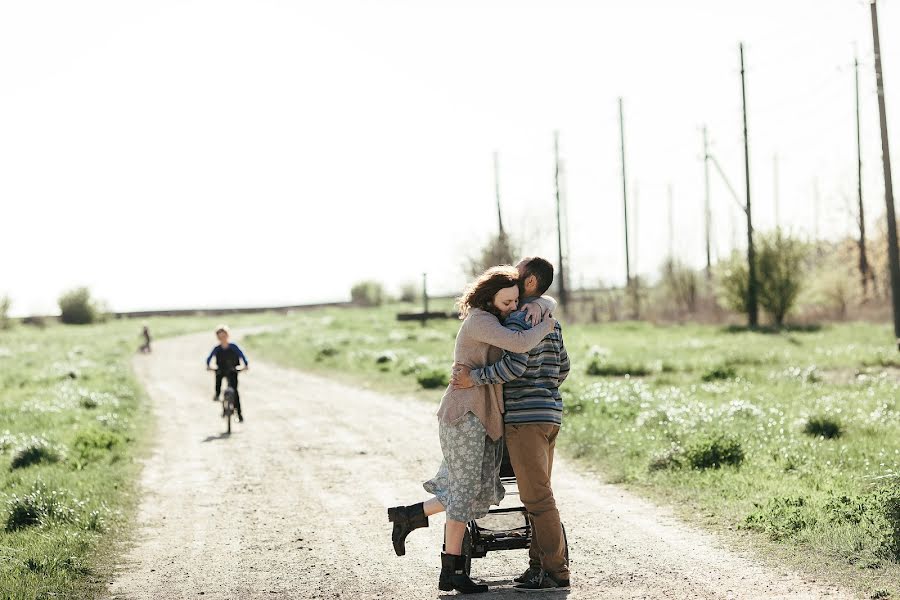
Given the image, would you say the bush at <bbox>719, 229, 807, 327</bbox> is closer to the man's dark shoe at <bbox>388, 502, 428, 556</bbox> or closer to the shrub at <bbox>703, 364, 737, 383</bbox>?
the shrub at <bbox>703, 364, 737, 383</bbox>

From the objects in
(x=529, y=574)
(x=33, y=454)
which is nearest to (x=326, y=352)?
(x=33, y=454)

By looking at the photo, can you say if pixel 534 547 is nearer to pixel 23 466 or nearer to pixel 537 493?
pixel 537 493

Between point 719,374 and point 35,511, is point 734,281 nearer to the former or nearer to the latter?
point 719,374

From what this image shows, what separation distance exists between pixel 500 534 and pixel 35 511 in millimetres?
5093

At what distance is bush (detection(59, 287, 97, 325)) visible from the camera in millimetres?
93438

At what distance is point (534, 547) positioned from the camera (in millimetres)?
6559

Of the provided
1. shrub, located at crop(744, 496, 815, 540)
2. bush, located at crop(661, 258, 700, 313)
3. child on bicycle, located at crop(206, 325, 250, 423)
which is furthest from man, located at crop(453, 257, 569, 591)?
bush, located at crop(661, 258, 700, 313)

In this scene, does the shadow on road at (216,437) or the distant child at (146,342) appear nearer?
the shadow on road at (216,437)

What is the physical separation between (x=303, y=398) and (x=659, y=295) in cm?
4459

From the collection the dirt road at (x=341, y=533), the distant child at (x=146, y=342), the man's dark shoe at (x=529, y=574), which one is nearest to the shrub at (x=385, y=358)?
the dirt road at (x=341, y=533)

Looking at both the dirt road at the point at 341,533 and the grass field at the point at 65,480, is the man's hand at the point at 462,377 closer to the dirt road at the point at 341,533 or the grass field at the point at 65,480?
the dirt road at the point at 341,533

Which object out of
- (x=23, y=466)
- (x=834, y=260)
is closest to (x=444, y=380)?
(x=23, y=466)

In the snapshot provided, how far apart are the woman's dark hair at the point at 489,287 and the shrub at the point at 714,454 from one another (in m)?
5.51

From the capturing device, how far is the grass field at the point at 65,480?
7.46 meters
